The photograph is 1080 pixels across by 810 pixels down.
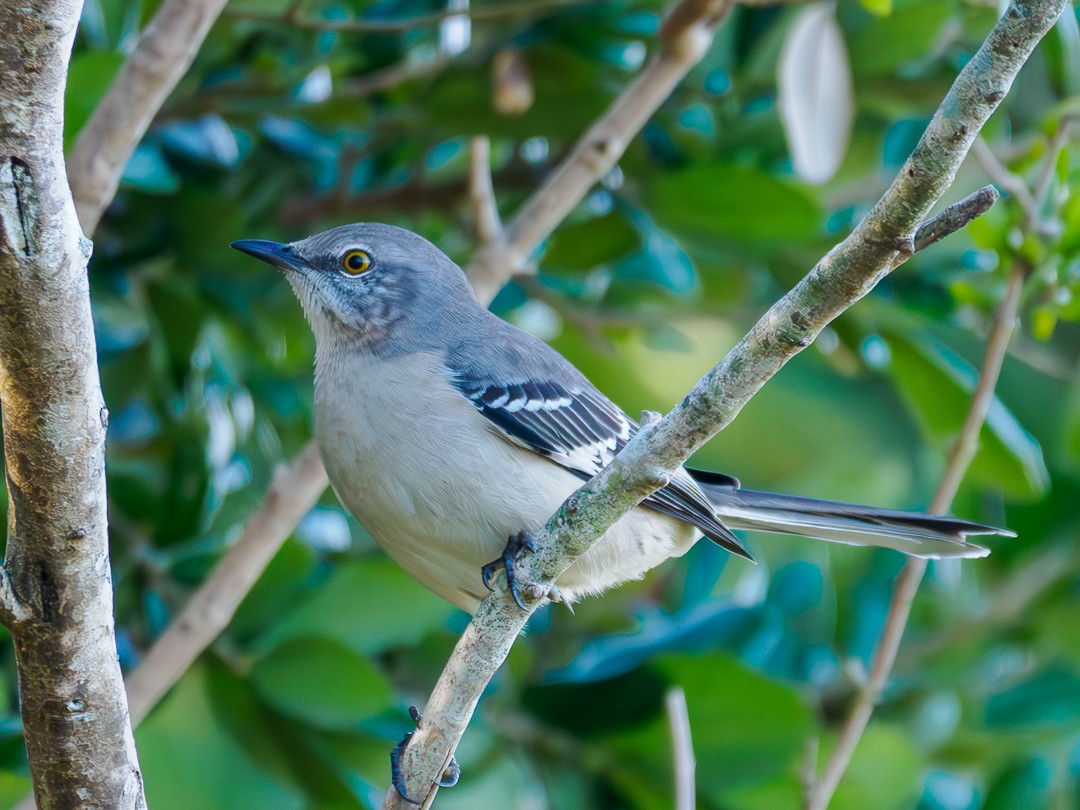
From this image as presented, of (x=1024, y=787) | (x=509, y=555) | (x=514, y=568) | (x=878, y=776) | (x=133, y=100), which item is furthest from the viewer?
(x=1024, y=787)

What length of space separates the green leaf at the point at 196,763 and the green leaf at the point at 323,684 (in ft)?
0.57

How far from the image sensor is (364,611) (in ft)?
11.0

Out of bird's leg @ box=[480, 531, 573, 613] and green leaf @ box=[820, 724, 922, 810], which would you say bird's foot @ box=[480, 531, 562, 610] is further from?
green leaf @ box=[820, 724, 922, 810]

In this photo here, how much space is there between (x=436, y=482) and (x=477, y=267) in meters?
0.94

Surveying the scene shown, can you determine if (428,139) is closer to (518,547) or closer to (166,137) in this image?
(166,137)

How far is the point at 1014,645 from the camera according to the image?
454 centimetres

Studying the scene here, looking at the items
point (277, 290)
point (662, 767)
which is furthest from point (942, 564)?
point (277, 290)

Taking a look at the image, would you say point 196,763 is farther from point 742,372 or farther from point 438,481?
point 742,372

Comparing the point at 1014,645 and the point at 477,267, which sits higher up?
the point at 1014,645

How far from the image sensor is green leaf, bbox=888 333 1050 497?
3523 mm

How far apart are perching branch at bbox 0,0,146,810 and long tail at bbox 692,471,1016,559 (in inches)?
70.4

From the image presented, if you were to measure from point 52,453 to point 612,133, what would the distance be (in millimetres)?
1922

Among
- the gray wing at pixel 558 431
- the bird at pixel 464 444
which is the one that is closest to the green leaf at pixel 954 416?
the bird at pixel 464 444

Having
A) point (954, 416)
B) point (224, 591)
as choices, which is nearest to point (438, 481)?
point (224, 591)
